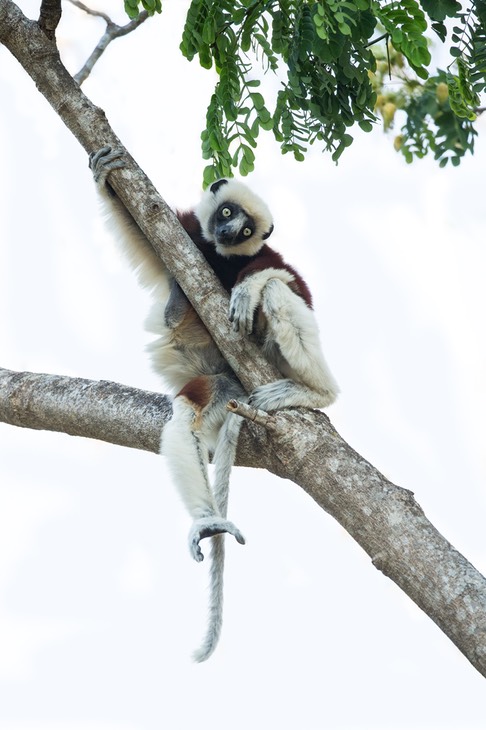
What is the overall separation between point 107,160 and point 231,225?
1190mm

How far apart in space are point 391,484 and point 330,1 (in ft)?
8.35

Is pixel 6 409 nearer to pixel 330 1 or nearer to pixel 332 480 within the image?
pixel 332 480

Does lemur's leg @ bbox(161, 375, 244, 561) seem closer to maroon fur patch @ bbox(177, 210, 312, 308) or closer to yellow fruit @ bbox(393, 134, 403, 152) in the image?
maroon fur patch @ bbox(177, 210, 312, 308)

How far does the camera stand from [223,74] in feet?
19.3

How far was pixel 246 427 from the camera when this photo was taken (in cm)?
555

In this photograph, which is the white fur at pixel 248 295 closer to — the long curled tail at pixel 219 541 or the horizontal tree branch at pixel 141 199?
the horizontal tree branch at pixel 141 199

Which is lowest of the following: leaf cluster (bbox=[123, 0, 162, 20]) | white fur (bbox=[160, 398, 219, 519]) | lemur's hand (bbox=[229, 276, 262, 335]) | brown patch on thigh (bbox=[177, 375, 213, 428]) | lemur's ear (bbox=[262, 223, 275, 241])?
white fur (bbox=[160, 398, 219, 519])

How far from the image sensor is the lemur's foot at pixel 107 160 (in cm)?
573

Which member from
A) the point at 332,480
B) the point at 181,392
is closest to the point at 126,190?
the point at 181,392

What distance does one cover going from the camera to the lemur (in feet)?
18.3

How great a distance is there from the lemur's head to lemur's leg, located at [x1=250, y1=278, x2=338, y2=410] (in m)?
0.72

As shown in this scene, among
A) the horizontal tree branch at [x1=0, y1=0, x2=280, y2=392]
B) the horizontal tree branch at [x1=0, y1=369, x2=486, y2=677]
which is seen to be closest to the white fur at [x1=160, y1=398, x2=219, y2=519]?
the horizontal tree branch at [x1=0, y1=369, x2=486, y2=677]

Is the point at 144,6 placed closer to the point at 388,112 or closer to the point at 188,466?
the point at 188,466

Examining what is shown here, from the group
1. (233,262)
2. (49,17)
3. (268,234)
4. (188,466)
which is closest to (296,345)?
(188,466)
